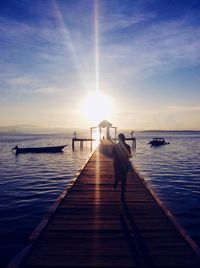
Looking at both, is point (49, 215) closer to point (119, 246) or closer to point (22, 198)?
point (119, 246)

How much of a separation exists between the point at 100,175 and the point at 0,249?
337 inches

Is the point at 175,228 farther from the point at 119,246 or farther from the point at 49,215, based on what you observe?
the point at 49,215

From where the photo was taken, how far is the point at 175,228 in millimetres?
7793

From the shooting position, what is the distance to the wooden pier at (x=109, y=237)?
605cm

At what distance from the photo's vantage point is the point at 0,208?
14406 millimetres

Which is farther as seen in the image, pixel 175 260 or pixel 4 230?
pixel 4 230

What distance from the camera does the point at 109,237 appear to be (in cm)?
729

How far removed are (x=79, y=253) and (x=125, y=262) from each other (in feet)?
3.33

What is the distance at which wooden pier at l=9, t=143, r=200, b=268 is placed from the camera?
6055 mm

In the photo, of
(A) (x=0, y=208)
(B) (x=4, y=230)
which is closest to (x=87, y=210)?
(B) (x=4, y=230)

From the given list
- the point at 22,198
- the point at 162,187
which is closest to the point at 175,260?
the point at 22,198

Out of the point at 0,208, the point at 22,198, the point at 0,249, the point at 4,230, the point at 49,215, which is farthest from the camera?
the point at 22,198

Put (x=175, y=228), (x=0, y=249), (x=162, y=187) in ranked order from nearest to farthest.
Result: (x=175, y=228)
(x=0, y=249)
(x=162, y=187)

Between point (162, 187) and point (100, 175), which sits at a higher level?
point (100, 175)
